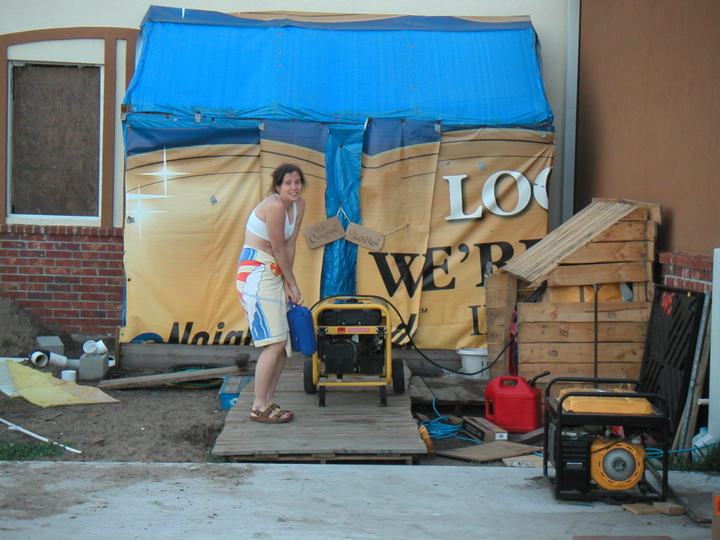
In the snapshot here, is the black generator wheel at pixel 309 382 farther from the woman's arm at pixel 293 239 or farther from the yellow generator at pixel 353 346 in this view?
the woman's arm at pixel 293 239

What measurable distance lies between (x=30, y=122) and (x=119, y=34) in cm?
134

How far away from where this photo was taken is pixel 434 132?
779 cm

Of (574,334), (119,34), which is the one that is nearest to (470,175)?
(574,334)

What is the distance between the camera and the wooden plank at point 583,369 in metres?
6.49

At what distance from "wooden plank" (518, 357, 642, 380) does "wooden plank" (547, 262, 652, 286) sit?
670 millimetres

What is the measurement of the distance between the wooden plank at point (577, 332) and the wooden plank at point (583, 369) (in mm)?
195

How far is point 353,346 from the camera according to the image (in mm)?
6031

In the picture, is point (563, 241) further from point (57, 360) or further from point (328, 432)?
point (57, 360)

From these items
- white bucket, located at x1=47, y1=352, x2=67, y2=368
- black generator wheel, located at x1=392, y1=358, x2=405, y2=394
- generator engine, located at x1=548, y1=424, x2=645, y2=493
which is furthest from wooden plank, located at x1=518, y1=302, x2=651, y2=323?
white bucket, located at x1=47, y1=352, x2=67, y2=368

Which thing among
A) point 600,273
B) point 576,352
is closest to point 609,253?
point 600,273

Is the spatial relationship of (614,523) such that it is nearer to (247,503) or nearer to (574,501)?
(574,501)

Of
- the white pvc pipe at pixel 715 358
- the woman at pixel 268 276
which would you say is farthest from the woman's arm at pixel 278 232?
the white pvc pipe at pixel 715 358

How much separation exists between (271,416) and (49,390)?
2.43m

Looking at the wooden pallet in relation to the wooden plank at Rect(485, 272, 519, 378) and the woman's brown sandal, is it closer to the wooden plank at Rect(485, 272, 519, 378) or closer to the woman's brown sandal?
the wooden plank at Rect(485, 272, 519, 378)
